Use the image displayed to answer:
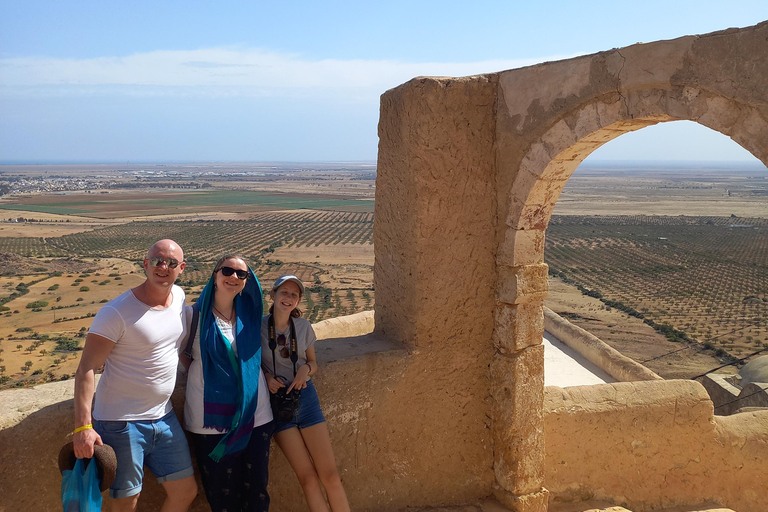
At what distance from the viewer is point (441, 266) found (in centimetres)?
411

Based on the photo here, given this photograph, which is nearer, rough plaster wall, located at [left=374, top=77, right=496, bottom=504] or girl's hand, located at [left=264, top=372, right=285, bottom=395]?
girl's hand, located at [left=264, top=372, right=285, bottom=395]

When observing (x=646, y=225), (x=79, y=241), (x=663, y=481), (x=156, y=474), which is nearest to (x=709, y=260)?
(x=646, y=225)

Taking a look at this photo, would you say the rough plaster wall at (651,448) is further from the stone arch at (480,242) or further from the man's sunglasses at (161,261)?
the man's sunglasses at (161,261)

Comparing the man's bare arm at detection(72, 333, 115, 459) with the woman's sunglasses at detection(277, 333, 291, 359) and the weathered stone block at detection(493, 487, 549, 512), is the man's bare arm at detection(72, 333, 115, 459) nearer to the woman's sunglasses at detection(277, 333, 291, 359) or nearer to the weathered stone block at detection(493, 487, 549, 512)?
the woman's sunglasses at detection(277, 333, 291, 359)

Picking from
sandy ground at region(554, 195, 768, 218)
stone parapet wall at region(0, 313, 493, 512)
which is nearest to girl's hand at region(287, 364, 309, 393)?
stone parapet wall at region(0, 313, 493, 512)

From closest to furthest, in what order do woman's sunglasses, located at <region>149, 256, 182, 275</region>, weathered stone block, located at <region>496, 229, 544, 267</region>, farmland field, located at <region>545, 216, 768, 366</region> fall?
woman's sunglasses, located at <region>149, 256, 182, 275</region> → weathered stone block, located at <region>496, 229, 544, 267</region> → farmland field, located at <region>545, 216, 768, 366</region>

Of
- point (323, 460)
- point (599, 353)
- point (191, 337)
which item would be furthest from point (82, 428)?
point (599, 353)

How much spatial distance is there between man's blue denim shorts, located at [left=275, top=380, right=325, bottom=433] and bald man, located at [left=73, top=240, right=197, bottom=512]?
0.54 m

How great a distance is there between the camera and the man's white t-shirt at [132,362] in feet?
8.51

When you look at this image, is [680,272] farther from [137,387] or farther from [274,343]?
[137,387]

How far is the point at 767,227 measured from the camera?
183 ft

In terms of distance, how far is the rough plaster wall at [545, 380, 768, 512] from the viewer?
459 centimetres

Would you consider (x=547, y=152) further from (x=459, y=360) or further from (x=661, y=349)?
(x=661, y=349)

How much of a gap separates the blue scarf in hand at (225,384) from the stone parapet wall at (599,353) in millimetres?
4760
